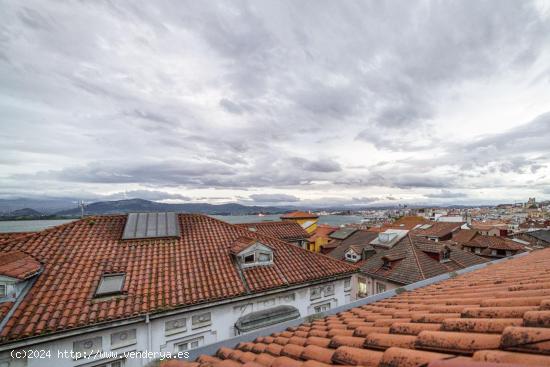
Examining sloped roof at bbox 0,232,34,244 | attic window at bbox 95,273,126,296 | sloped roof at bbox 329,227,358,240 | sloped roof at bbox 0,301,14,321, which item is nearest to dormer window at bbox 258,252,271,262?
attic window at bbox 95,273,126,296

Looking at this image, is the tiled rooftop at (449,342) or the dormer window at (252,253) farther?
the dormer window at (252,253)

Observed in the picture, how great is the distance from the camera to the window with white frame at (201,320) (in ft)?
30.8

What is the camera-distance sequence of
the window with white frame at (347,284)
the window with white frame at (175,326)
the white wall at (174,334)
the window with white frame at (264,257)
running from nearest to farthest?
the white wall at (174,334) < the window with white frame at (175,326) < the window with white frame at (264,257) < the window with white frame at (347,284)

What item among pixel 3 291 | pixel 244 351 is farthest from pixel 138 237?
pixel 244 351

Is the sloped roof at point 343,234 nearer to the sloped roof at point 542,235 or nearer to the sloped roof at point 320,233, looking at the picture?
the sloped roof at point 320,233

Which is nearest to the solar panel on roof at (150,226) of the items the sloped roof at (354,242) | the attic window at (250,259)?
the attic window at (250,259)

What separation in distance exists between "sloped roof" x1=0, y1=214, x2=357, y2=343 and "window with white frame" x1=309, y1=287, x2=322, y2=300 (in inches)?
28.1

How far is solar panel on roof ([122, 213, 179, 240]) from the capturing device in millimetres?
11992

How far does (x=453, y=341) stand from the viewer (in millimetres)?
2115

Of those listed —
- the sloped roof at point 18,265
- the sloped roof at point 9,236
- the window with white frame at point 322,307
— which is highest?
the sloped roof at point 9,236

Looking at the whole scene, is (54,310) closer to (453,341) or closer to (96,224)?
(96,224)

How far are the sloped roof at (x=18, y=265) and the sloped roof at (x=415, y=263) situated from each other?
2180 cm

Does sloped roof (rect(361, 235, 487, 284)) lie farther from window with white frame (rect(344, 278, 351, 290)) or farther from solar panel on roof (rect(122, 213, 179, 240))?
solar panel on roof (rect(122, 213, 179, 240))

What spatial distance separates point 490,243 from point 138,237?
47.8 m
